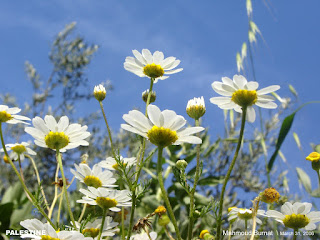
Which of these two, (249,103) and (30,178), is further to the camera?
(30,178)

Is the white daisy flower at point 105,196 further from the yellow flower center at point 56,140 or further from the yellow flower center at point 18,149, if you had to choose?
the yellow flower center at point 18,149

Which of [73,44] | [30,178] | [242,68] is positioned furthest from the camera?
[73,44]

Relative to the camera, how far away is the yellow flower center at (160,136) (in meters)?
0.47

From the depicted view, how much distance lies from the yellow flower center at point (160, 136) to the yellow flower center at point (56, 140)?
16 centimetres

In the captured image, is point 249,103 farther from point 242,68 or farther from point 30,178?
point 30,178

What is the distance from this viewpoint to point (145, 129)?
19.0 inches

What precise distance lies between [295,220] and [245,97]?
0.22m

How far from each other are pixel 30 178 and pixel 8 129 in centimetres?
72

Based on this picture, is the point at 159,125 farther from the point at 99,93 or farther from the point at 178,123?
the point at 99,93

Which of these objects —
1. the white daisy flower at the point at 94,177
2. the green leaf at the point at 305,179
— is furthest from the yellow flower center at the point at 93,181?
the green leaf at the point at 305,179

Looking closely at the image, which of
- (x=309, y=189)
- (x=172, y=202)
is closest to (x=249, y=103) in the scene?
(x=309, y=189)

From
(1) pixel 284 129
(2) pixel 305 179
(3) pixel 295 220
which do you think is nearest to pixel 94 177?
Result: (3) pixel 295 220

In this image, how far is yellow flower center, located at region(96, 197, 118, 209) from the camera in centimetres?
55

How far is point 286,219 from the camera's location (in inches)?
23.1
